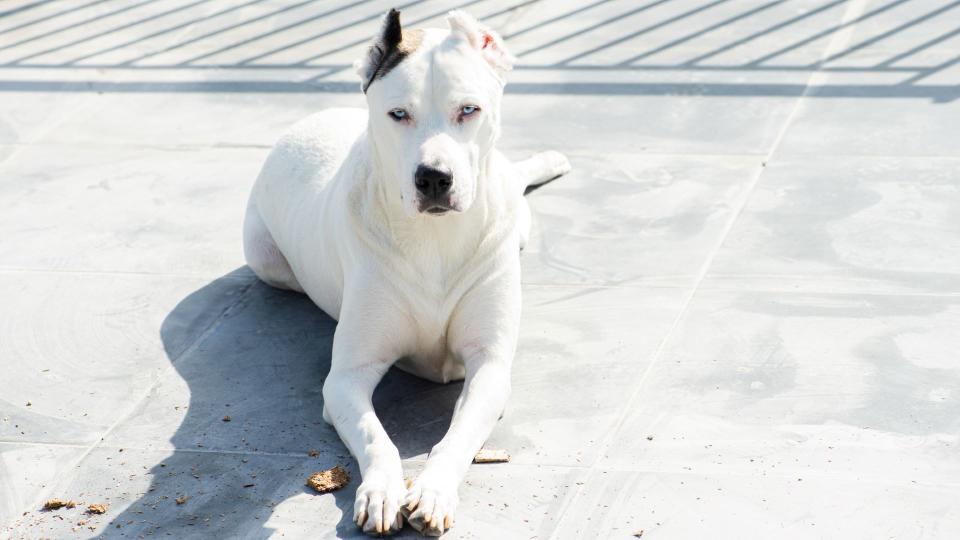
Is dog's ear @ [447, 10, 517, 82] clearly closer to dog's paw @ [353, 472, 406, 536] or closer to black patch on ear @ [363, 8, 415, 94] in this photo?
black patch on ear @ [363, 8, 415, 94]

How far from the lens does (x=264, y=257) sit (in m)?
5.64

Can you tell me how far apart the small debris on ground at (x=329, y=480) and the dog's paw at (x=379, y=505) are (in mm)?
196

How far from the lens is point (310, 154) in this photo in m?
5.44

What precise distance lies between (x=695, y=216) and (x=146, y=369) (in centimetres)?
256

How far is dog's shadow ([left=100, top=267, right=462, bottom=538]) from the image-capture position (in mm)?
4094

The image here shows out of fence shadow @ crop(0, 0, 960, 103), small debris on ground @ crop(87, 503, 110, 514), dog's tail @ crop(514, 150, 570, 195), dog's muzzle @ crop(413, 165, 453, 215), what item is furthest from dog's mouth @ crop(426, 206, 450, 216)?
fence shadow @ crop(0, 0, 960, 103)

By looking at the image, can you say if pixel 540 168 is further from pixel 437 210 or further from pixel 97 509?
pixel 97 509

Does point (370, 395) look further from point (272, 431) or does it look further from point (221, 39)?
point (221, 39)

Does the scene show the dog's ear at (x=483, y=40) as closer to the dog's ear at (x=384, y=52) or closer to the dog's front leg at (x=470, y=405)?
the dog's ear at (x=384, y=52)

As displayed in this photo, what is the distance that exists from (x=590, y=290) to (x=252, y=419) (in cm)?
158

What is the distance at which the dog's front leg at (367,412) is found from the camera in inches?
154

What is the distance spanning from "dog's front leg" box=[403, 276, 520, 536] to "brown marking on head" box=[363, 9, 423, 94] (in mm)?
858

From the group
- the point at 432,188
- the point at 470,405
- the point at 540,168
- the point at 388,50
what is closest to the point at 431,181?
the point at 432,188

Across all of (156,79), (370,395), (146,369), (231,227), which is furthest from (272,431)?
(156,79)
